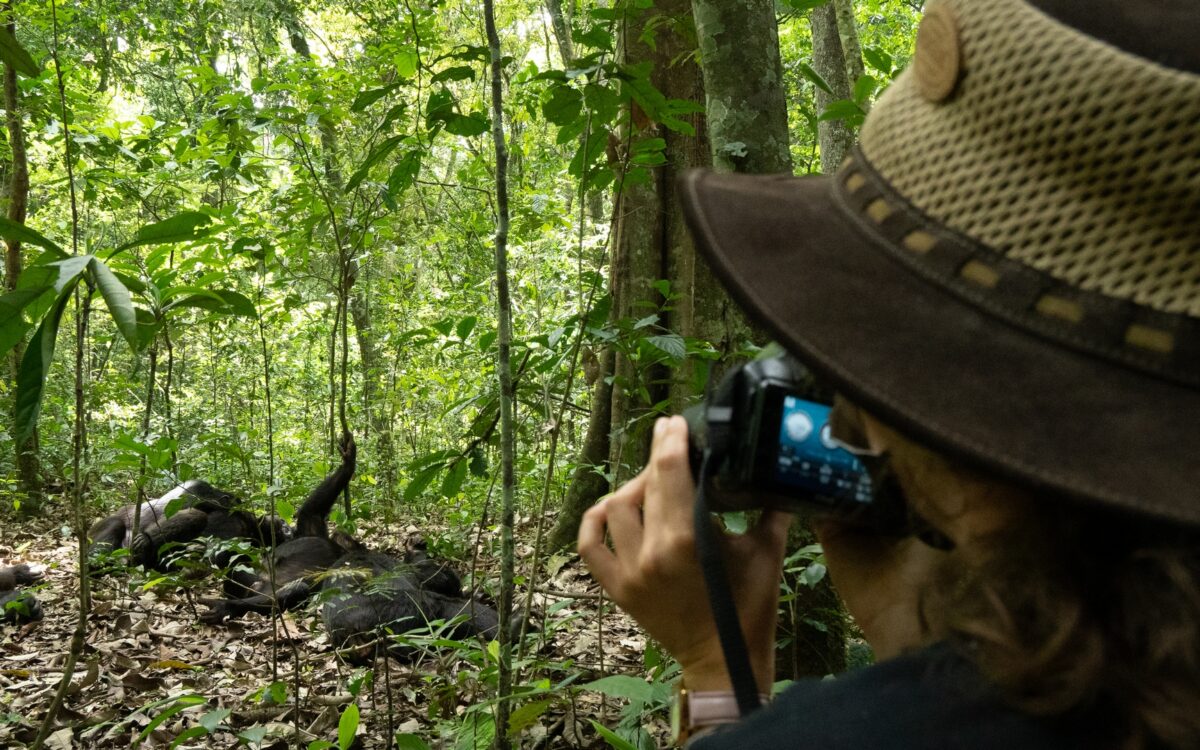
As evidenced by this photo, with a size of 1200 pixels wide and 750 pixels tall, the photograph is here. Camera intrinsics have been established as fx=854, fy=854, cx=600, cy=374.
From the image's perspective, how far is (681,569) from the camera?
1.00 meters

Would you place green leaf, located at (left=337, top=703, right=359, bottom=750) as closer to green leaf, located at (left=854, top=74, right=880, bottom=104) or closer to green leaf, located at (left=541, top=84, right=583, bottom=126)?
green leaf, located at (left=541, top=84, right=583, bottom=126)

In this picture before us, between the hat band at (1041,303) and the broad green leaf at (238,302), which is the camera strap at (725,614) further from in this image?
the broad green leaf at (238,302)

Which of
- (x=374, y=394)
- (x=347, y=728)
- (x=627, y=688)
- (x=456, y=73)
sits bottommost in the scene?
(x=374, y=394)

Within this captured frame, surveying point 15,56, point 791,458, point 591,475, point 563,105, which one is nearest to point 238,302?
point 15,56

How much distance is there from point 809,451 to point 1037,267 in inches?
11.5

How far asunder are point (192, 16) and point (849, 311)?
1059 centimetres

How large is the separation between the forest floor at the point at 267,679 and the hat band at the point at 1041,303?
1671mm

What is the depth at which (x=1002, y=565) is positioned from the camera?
731 millimetres

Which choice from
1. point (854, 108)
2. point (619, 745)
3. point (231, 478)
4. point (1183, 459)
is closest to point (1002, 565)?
point (1183, 459)

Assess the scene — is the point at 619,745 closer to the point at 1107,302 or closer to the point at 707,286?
the point at 1107,302

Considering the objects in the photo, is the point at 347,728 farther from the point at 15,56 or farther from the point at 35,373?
the point at 15,56

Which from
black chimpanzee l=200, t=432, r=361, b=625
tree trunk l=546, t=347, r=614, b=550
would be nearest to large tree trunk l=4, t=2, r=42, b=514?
black chimpanzee l=200, t=432, r=361, b=625

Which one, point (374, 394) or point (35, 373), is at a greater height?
point (35, 373)

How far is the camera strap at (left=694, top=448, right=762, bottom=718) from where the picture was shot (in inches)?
36.8
